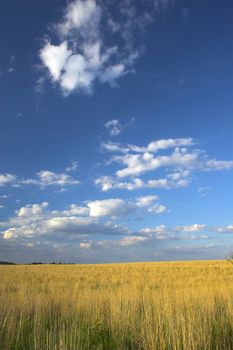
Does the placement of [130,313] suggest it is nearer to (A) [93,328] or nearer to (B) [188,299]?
(A) [93,328]

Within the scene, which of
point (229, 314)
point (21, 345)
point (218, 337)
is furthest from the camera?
point (229, 314)

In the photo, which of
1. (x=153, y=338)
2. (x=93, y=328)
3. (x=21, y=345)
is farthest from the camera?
(x=93, y=328)

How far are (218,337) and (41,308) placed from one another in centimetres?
456

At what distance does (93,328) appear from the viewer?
852 centimetres

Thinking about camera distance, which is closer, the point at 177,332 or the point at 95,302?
the point at 177,332

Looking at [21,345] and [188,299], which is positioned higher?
[188,299]

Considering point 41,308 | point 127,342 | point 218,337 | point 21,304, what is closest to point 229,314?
point 218,337

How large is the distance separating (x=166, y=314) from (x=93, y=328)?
153 cm

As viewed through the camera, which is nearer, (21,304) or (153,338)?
(153,338)

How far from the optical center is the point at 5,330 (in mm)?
7539

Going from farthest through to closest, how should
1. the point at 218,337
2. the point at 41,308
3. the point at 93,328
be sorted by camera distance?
1. the point at 41,308
2. the point at 93,328
3. the point at 218,337

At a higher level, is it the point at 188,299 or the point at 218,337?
the point at 188,299

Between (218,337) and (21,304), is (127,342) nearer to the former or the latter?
(218,337)

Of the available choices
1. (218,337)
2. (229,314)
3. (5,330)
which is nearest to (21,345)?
(5,330)
